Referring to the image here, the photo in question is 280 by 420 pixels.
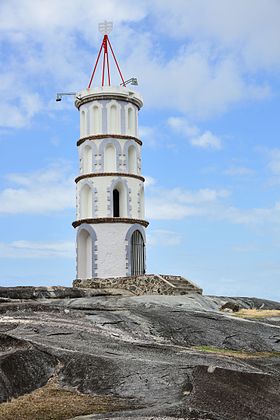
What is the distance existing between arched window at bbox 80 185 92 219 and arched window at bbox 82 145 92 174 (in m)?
1.19

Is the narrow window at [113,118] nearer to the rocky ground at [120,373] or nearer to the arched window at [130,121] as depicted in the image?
the arched window at [130,121]

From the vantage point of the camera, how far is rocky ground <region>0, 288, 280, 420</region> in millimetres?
12172

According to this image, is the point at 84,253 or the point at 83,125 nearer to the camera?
the point at 84,253

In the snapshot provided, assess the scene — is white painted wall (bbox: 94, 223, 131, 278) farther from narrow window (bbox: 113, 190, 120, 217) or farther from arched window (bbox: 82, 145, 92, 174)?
arched window (bbox: 82, 145, 92, 174)

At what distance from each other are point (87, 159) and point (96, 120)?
2694 mm

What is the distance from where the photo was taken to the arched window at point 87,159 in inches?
1793

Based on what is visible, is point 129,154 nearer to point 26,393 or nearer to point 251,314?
point 251,314

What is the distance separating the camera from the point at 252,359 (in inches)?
737

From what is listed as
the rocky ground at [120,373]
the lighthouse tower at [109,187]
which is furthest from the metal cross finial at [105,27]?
Answer: the rocky ground at [120,373]

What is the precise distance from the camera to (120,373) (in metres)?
14.2

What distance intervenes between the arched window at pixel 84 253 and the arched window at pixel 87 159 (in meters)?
4.17

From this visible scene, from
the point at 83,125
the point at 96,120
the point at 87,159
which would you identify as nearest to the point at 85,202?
the point at 87,159

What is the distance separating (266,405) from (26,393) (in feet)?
15.5

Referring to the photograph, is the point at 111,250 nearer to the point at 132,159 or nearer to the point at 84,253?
the point at 84,253
